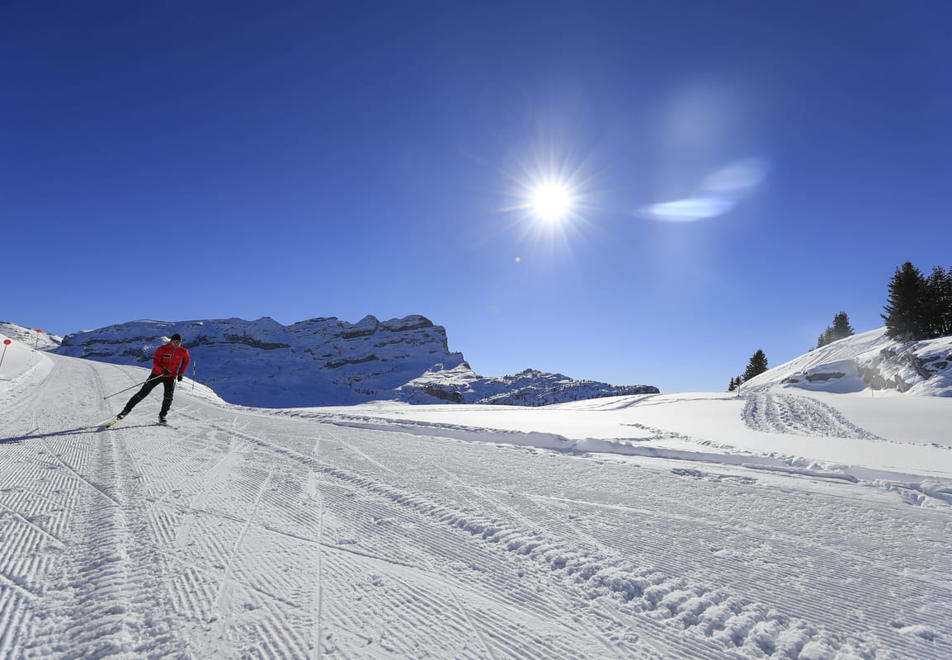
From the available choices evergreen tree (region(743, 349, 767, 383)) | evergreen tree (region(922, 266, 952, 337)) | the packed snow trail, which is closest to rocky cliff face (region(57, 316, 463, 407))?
evergreen tree (region(743, 349, 767, 383))

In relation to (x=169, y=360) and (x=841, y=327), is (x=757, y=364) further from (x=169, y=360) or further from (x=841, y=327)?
(x=169, y=360)

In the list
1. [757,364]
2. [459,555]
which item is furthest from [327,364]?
[459,555]

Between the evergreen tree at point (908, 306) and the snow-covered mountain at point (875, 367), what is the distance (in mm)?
1261

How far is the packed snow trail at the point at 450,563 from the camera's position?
172 cm

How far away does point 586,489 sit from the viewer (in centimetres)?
405

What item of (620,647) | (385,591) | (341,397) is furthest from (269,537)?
(341,397)

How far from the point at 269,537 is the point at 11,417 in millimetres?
8341

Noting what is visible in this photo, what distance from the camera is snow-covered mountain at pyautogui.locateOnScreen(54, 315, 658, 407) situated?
94875 mm

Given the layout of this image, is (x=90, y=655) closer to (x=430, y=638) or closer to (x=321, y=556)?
(x=321, y=556)

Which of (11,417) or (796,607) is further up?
(11,417)

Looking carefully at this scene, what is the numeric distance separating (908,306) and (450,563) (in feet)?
148

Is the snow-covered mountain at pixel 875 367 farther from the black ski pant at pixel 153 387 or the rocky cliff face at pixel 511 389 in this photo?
the rocky cliff face at pixel 511 389

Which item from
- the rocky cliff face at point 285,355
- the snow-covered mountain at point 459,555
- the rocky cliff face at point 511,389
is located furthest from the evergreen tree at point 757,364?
the rocky cliff face at point 285,355

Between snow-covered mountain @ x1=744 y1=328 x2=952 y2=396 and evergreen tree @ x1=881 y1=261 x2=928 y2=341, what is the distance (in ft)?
4.14
